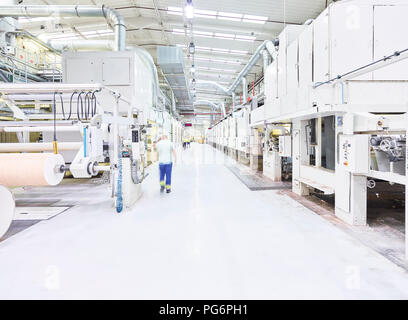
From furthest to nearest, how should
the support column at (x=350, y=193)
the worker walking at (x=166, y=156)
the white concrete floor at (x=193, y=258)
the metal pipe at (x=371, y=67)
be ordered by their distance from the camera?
the worker walking at (x=166, y=156)
the support column at (x=350, y=193)
the metal pipe at (x=371, y=67)
the white concrete floor at (x=193, y=258)

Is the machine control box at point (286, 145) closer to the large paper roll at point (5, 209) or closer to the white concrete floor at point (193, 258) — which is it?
the white concrete floor at point (193, 258)

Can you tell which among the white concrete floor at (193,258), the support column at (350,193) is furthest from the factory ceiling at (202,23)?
the white concrete floor at (193,258)

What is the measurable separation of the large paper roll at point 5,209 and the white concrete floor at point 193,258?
0.19 meters

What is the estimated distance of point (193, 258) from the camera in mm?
2568

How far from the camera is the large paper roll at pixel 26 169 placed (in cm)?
291

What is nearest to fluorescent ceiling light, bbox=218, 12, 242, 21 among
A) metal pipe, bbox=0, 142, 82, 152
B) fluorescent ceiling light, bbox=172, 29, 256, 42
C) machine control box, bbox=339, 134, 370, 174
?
fluorescent ceiling light, bbox=172, 29, 256, 42

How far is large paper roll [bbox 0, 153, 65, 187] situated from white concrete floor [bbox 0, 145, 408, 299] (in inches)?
30.2

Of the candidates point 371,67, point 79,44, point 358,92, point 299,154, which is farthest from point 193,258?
point 79,44

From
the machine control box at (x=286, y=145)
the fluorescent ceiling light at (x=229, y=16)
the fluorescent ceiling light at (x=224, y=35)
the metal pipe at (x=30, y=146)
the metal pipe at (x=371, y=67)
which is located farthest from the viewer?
the fluorescent ceiling light at (x=224, y=35)

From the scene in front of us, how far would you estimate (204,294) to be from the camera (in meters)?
1.97

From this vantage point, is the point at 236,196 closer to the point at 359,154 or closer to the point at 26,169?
the point at 359,154

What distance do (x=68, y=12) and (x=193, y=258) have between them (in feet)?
25.9

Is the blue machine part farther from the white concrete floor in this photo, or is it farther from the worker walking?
the worker walking

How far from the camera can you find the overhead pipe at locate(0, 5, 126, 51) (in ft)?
21.8
